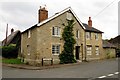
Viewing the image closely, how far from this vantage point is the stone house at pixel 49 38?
25.2m

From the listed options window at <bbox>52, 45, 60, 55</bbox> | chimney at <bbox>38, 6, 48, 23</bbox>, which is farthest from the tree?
chimney at <bbox>38, 6, 48, 23</bbox>

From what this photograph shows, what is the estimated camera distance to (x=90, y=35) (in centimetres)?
3372

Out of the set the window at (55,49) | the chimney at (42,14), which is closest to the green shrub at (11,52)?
the window at (55,49)

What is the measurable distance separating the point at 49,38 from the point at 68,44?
3.31 meters

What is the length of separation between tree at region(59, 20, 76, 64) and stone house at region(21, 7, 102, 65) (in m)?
0.52

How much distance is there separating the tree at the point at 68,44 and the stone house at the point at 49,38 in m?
0.52

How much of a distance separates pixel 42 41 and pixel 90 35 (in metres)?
11.4

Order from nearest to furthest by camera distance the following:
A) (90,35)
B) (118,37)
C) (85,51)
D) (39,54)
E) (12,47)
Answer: (39,54), (85,51), (90,35), (12,47), (118,37)

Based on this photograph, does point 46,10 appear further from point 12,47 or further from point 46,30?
point 12,47

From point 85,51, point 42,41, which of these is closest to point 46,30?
point 42,41

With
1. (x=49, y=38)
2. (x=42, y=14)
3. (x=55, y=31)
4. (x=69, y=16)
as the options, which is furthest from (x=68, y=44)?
(x=42, y=14)

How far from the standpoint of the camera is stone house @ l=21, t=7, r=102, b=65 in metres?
25.2

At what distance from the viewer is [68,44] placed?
2781 cm

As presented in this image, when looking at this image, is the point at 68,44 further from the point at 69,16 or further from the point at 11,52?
the point at 11,52
